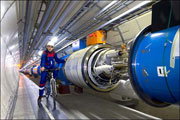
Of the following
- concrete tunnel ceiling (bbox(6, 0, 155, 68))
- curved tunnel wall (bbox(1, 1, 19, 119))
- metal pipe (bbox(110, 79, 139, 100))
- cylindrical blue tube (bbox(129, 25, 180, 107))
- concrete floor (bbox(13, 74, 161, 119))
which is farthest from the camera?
concrete tunnel ceiling (bbox(6, 0, 155, 68))

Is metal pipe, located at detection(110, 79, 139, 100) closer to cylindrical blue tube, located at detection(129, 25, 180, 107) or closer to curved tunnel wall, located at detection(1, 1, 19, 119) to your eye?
cylindrical blue tube, located at detection(129, 25, 180, 107)

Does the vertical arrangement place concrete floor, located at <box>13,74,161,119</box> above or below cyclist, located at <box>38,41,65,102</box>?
below

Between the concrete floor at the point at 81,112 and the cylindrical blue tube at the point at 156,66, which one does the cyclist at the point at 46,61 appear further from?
the cylindrical blue tube at the point at 156,66

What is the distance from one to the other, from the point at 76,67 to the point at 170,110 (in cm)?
216

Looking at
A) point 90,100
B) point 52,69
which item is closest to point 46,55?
point 52,69

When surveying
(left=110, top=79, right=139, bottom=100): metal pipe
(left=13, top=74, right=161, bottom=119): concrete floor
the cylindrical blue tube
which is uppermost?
the cylindrical blue tube

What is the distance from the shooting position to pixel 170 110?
10.9ft

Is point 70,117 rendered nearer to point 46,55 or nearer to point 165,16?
point 46,55

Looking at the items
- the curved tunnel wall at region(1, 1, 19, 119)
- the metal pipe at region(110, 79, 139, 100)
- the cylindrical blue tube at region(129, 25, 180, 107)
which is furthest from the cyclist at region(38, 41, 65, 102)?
the cylindrical blue tube at region(129, 25, 180, 107)

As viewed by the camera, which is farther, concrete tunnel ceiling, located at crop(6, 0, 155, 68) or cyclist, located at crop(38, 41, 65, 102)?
cyclist, located at crop(38, 41, 65, 102)

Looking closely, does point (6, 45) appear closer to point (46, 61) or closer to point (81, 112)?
point (46, 61)

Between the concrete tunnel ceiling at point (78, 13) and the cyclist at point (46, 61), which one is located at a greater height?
the concrete tunnel ceiling at point (78, 13)

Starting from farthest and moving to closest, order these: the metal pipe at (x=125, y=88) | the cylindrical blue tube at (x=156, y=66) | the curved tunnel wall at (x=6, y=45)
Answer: the metal pipe at (x=125, y=88), the curved tunnel wall at (x=6, y=45), the cylindrical blue tube at (x=156, y=66)

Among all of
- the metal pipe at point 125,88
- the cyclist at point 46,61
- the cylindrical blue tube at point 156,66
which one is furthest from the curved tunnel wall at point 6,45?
the metal pipe at point 125,88
